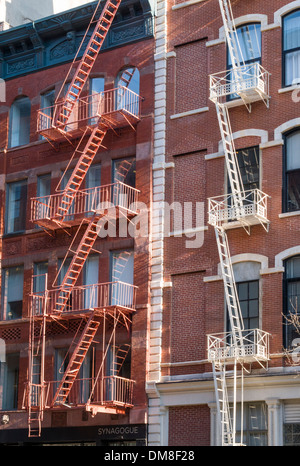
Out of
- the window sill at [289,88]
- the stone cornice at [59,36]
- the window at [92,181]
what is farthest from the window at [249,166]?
the stone cornice at [59,36]

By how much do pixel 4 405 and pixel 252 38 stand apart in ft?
51.3

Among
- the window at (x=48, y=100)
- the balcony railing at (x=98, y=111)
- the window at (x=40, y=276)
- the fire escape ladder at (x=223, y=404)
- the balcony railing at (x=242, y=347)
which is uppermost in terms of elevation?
the window at (x=48, y=100)

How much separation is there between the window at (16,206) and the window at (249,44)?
939 centimetres

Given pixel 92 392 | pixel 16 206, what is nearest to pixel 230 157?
pixel 92 392

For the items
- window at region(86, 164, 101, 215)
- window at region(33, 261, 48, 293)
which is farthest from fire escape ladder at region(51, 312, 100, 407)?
window at region(86, 164, 101, 215)

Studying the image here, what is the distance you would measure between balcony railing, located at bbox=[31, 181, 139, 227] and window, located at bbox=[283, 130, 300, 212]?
5479 mm

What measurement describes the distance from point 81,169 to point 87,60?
445 centimetres

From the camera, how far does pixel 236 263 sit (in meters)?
29.8

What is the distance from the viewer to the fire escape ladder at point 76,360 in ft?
99.9

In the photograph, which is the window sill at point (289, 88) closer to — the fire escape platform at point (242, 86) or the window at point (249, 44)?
the fire escape platform at point (242, 86)

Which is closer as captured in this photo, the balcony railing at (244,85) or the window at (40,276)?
the balcony railing at (244,85)

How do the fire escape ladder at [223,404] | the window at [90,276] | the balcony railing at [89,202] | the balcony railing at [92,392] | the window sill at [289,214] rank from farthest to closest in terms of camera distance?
the window at [90,276] < the balcony railing at [89,202] < the balcony railing at [92,392] < the window sill at [289,214] < the fire escape ladder at [223,404]
